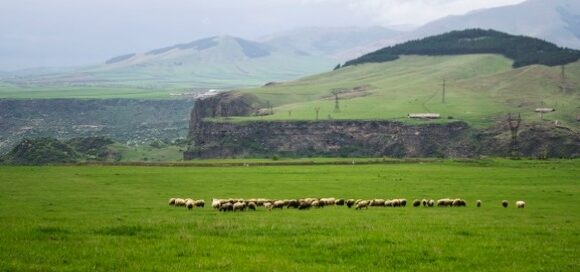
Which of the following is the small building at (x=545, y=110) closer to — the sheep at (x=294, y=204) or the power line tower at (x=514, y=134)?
the power line tower at (x=514, y=134)

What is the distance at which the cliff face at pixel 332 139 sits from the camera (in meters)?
177

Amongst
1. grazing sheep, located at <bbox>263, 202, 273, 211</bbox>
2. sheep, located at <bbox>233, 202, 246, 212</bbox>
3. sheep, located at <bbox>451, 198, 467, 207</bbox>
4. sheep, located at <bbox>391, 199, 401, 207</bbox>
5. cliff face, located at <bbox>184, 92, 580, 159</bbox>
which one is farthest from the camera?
cliff face, located at <bbox>184, 92, 580, 159</bbox>

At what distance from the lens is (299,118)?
195m

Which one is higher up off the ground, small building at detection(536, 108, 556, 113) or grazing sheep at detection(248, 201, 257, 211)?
grazing sheep at detection(248, 201, 257, 211)

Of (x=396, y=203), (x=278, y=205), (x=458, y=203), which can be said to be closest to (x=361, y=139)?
(x=458, y=203)

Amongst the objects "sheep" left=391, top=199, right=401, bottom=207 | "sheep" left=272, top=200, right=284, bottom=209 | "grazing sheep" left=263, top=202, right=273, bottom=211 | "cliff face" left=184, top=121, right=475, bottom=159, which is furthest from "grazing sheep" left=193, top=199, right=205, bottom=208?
"cliff face" left=184, top=121, right=475, bottom=159

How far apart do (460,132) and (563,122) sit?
24.6m

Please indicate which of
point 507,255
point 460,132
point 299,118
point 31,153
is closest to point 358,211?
point 507,255

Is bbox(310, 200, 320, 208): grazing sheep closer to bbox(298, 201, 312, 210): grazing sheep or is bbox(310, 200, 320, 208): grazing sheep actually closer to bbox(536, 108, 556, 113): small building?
bbox(298, 201, 312, 210): grazing sheep

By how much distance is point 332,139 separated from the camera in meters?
186

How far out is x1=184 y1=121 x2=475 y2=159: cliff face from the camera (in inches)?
6969

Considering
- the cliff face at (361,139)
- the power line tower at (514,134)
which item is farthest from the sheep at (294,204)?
the cliff face at (361,139)

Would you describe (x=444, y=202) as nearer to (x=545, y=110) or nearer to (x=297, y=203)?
(x=297, y=203)

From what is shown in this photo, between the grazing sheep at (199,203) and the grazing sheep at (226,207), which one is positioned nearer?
the grazing sheep at (226,207)
